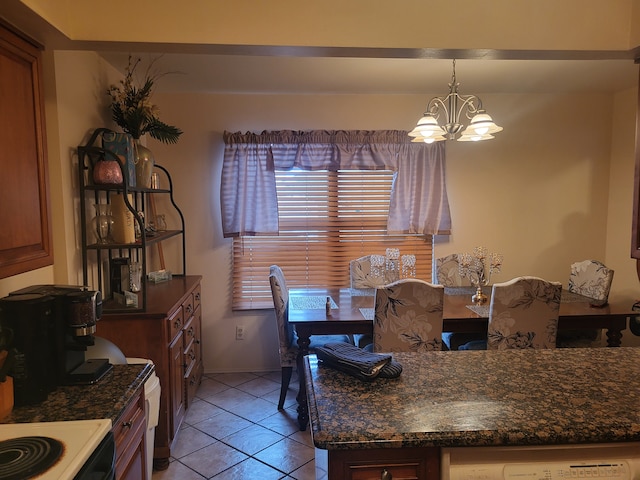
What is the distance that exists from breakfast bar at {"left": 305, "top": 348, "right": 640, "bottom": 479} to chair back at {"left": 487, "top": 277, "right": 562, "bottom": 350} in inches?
37.1

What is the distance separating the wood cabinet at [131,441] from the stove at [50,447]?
0.45 ft

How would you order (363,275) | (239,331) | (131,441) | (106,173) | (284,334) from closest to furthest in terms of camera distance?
(131,441)
(106,173)
(284,334)
(363,275)
(239,331)

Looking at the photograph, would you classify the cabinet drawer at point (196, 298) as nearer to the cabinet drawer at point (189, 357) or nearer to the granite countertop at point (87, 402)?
the cabinet drawer at point (189, 357)

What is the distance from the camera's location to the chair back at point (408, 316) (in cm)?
249

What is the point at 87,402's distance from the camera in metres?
1.48

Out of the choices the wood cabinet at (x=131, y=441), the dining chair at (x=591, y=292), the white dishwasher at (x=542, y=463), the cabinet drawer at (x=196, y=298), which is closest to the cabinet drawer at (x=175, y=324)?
the cabinet drawer at (x=196, y=298)

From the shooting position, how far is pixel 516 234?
399 centimetres

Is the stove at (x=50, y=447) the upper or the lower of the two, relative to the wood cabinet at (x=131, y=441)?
upper

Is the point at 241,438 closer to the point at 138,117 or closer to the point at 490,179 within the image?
the point at 138,117

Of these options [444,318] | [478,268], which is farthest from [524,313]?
[478,268]

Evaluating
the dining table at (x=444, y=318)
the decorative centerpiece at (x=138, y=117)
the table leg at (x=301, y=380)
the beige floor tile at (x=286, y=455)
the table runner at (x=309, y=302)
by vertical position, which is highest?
the decorative centerpiece at (x=138, y=117)

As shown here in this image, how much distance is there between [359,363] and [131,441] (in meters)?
0.94

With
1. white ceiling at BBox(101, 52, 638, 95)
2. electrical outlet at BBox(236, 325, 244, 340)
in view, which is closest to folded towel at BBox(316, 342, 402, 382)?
white ceiling at BBox(101, 52, 638, 95)

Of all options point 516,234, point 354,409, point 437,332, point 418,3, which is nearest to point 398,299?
point 437,332
